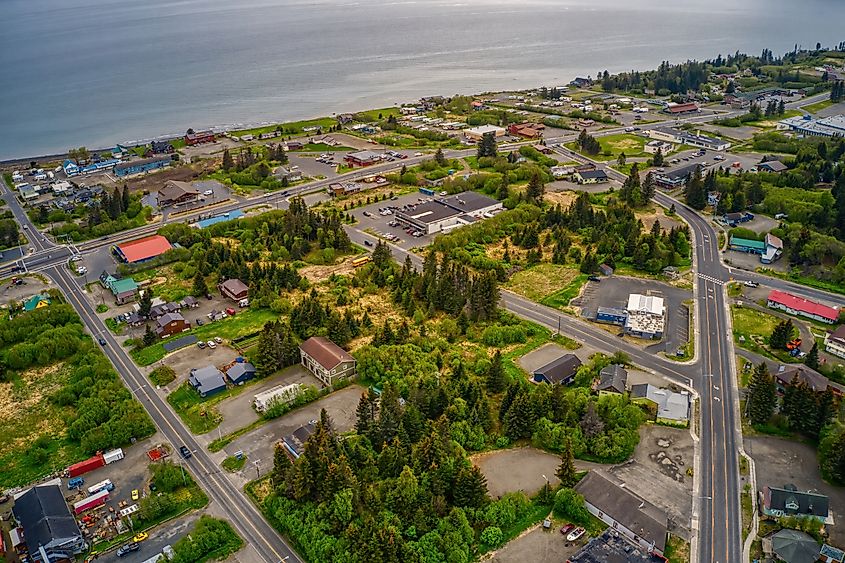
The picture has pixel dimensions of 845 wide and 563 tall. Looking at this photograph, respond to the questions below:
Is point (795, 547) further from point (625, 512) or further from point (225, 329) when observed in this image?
point (225, 329)

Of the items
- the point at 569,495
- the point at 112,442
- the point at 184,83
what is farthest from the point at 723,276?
the point at 184,83

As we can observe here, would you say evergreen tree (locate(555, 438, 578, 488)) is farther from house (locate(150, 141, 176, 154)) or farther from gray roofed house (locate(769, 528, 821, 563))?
house (locate(150, 141, 176, 154))

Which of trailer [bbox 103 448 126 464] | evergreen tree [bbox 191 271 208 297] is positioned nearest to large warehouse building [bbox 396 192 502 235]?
evergreen tree [bbox 191 271 208 297]

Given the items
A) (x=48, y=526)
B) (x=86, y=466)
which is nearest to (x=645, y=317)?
(x=86, y=466)

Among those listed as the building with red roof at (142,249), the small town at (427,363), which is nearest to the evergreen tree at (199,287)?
the small town at (427,363)

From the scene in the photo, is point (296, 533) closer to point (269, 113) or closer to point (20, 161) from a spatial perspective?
point (20, 161)
